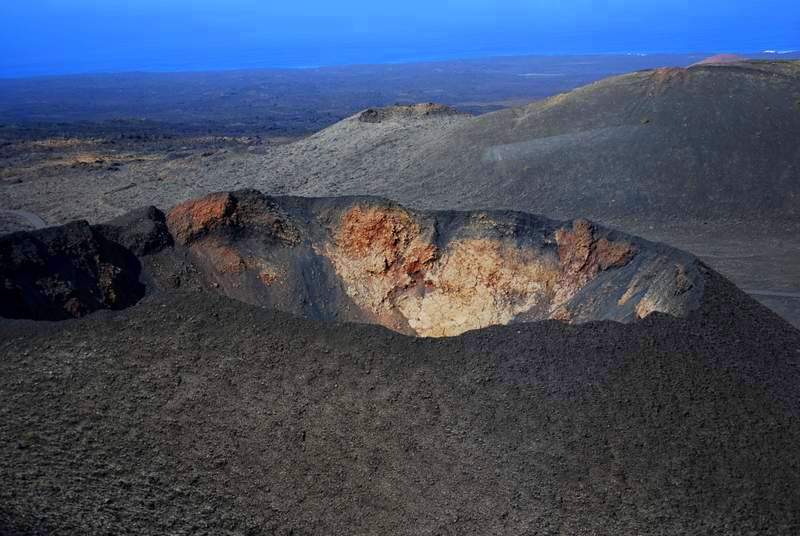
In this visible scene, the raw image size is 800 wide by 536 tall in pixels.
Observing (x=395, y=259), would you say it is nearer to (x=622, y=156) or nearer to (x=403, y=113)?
(x=622, y=156)

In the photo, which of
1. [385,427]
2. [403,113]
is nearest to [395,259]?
[385,427]

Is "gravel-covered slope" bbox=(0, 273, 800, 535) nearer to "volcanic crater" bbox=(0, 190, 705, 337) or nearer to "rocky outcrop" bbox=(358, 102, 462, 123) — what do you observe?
"volcanic crater" bbox=(0, 190, 705, 337)

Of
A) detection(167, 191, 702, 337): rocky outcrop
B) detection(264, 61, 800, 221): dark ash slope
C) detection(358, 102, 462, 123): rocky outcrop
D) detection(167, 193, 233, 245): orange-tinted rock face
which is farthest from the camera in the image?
detection(358, 102, 462, 123): rocky outcrop

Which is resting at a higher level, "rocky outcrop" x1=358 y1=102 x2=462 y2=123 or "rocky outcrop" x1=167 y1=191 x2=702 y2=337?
"rocky outcrop" x1=358 y1=102 x2=462 y2=123

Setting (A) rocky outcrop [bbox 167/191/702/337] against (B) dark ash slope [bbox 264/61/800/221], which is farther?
(B) dark ash slope [bbox 264/61/800/221]

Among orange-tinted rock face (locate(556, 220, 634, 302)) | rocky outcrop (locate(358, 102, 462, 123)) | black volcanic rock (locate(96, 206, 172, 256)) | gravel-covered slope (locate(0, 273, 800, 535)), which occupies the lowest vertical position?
gravel-covered slope (locate(0, 273, 800, 535))

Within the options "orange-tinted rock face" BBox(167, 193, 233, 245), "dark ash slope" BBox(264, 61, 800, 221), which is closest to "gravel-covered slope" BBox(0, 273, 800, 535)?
"orange-tinted rock face" BBox(167, 193, 233, 245)
